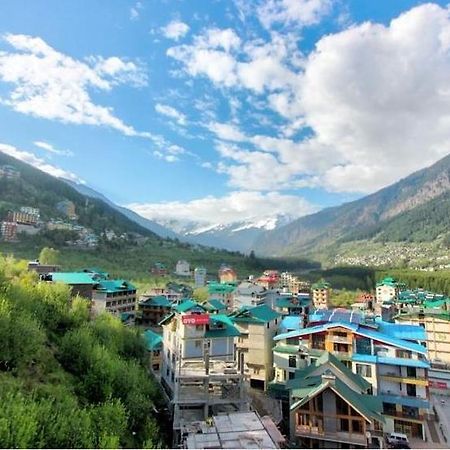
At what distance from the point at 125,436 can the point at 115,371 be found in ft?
14.5

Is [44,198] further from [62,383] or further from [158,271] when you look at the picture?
[62,383]

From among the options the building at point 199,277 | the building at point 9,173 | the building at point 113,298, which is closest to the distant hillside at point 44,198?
the building at point 9,173

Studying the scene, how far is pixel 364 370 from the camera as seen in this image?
30656mm

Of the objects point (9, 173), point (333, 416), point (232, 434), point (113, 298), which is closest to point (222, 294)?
point (113, 298)

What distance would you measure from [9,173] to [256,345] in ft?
498

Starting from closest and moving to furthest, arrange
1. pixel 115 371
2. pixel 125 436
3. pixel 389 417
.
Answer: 1. pixel 125 436
2. pixel 115 371
3. pixel 389 417

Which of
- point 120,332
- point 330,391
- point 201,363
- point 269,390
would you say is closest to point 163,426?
point 201,363

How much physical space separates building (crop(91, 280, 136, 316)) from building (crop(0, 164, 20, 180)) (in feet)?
400

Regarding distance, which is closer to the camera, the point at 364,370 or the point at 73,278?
the point at 364,370

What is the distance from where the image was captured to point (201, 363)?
3005cm

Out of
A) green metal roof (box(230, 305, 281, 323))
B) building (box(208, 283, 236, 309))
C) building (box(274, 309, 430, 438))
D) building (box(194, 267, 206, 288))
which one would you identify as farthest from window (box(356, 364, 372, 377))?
building (box(194, 267, 206, 288))

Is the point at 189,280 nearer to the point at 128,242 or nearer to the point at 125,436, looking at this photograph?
the point at 128,242

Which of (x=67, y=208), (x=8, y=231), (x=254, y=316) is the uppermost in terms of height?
(x=67, y=208)

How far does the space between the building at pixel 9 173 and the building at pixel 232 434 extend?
158m
